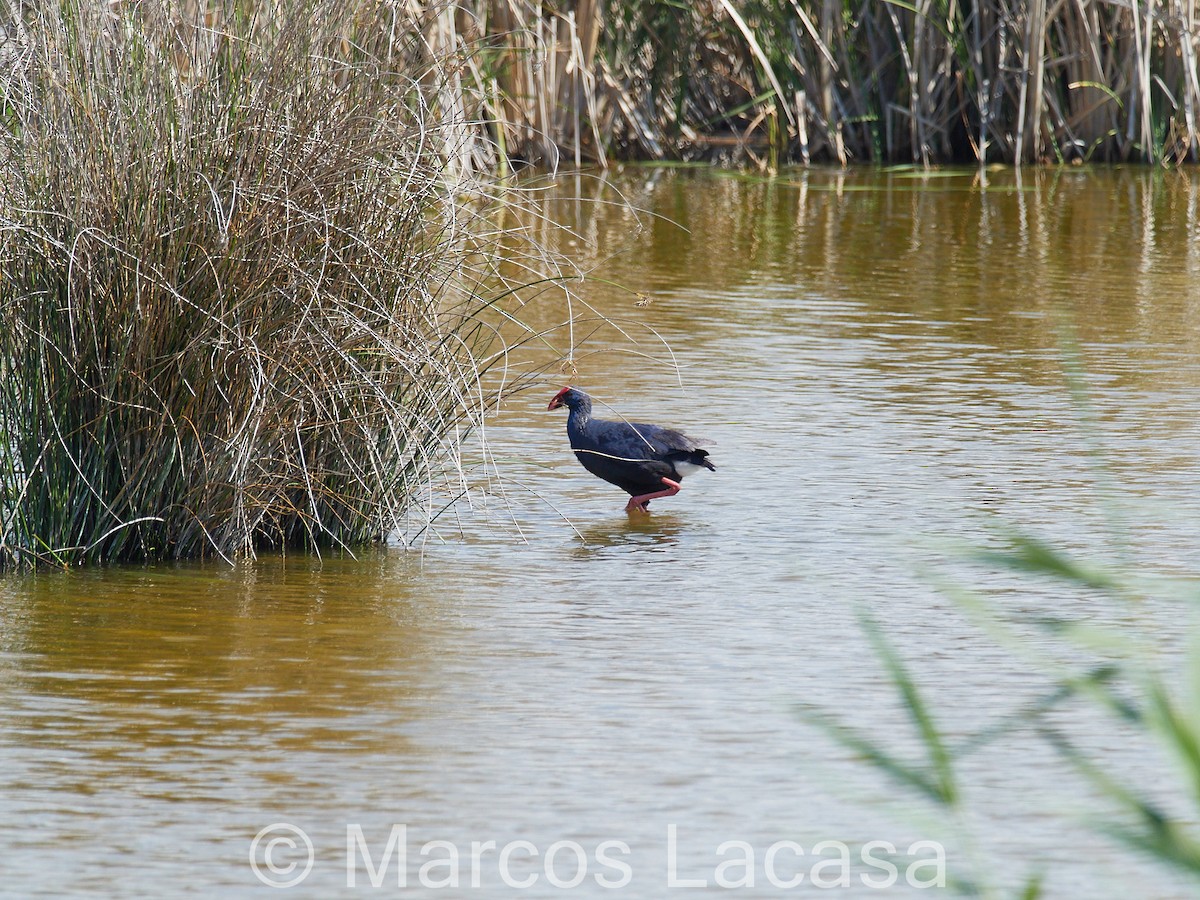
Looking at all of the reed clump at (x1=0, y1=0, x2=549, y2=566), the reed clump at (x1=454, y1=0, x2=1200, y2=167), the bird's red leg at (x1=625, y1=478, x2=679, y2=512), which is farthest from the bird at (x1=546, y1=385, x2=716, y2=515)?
the reed clump at (x1=454, y1=0, x2=1200, y2=167)

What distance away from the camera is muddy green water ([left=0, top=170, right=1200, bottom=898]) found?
3154 mm

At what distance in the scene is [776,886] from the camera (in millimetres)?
3035

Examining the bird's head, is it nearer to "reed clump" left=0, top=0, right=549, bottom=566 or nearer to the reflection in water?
the reflection in water

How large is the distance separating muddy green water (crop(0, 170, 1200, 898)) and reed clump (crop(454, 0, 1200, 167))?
19.3 ft

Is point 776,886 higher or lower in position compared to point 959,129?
lower

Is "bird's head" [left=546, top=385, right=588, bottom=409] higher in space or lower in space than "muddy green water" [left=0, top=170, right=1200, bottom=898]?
higher

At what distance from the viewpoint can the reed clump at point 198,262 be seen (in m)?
4.49

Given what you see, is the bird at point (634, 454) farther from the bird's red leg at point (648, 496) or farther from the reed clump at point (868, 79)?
the reed clump at point (868, 79)

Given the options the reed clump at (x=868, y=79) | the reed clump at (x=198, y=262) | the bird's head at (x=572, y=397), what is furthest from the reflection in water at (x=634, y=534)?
the reed clump at (x=868, y=79)

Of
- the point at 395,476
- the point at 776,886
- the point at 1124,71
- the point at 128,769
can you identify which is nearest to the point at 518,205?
the point at 395,476

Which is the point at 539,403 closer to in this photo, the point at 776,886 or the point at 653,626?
the point at 653,626

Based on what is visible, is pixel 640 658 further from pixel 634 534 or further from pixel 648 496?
pixel 648 496

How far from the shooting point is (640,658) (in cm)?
418

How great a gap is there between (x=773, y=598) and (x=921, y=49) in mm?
10022
